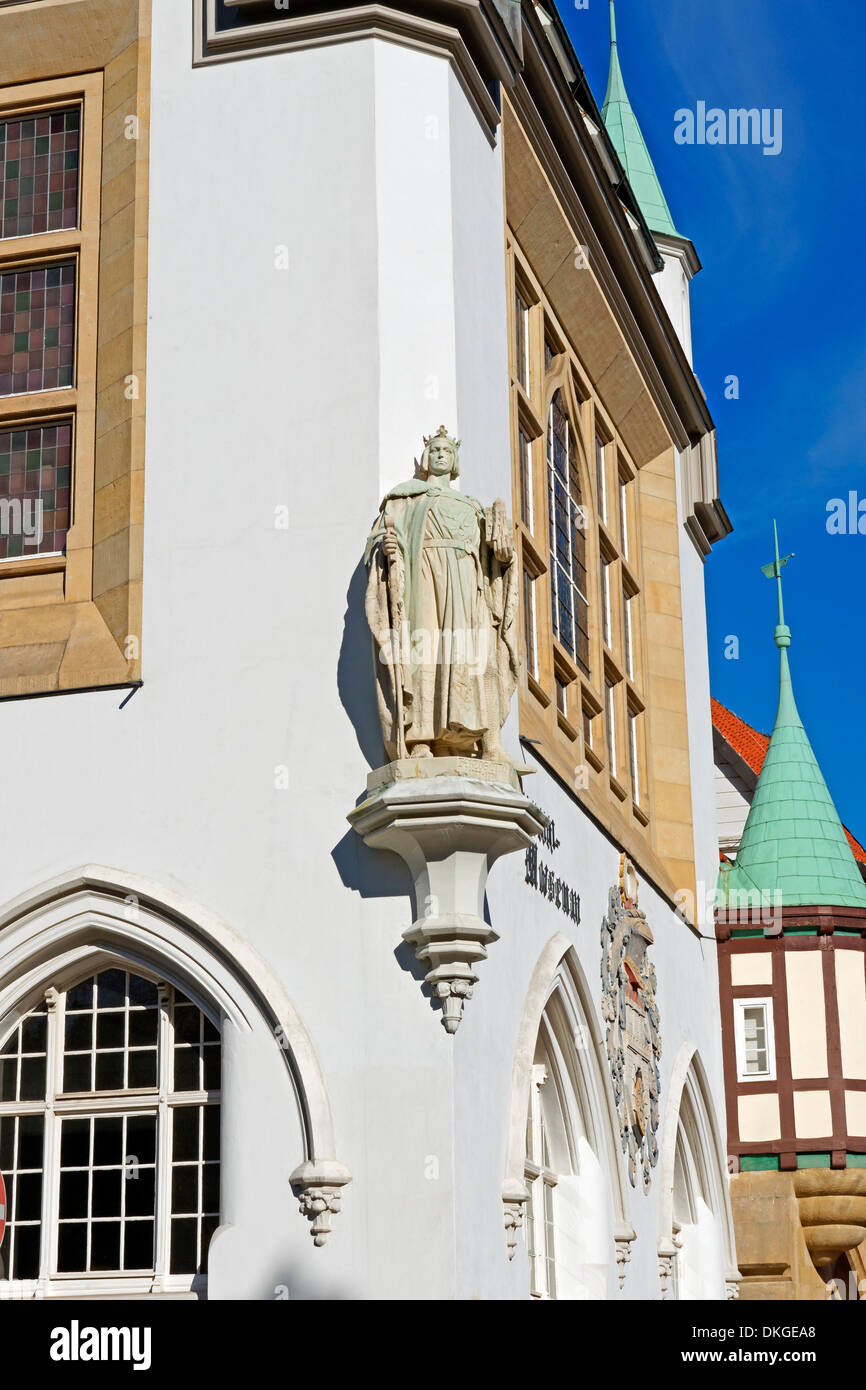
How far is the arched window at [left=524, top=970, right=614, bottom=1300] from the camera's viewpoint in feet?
52.2

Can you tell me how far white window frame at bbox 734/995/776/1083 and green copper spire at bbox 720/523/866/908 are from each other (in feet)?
3.83

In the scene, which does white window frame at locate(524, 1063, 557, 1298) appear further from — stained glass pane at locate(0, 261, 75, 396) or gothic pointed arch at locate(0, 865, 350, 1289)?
stained glass pane at locate(0, 261, 75, 396)

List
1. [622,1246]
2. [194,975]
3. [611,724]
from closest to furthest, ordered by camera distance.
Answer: [194,975]
[622,1246]
[611,724]

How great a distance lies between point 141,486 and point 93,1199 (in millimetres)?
4559

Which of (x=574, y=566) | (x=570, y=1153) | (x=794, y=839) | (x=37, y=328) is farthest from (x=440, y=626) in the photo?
(x=794, y=839)

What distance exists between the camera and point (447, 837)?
12.8m

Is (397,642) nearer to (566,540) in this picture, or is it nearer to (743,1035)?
(566,540)

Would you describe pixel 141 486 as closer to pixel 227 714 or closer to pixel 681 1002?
pixel 227 714

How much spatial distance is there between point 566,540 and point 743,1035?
8.04 metres

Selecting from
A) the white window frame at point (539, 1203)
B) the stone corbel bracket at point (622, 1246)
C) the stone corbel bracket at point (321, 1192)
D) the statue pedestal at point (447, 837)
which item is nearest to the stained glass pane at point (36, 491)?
the statue pedestal at point (447, 837)

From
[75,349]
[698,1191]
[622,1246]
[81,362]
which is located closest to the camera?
[81,362]

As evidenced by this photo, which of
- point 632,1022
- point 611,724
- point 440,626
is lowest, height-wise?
point 632,1022

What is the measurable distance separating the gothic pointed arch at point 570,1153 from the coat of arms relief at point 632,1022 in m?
0.53

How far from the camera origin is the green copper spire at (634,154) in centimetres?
2639
